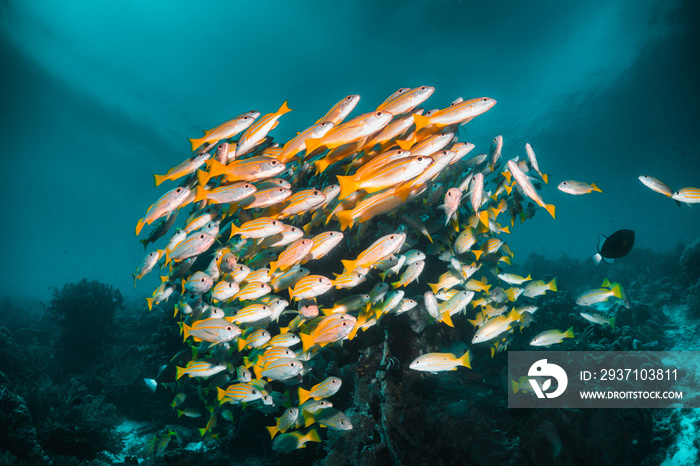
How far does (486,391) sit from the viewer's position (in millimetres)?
4324

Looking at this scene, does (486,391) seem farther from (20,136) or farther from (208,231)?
(20,136)

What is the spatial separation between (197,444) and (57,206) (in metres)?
90.5

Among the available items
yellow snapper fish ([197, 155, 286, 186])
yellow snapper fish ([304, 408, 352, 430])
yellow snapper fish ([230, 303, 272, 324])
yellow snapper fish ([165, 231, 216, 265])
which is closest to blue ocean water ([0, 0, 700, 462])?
yellow snapper fish ([304, 408, 352, 430])

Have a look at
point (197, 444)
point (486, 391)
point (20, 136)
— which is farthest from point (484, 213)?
point (20, 136)

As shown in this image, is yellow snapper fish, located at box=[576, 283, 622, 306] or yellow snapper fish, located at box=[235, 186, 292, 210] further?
yellow snapper fish, located at box=[576, 283, 622, 306]

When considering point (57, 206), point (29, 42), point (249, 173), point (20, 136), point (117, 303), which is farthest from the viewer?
point (57, 206)

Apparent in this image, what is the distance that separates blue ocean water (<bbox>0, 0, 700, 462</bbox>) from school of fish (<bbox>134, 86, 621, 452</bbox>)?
1910 centimetres

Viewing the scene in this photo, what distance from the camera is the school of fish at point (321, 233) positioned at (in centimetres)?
313

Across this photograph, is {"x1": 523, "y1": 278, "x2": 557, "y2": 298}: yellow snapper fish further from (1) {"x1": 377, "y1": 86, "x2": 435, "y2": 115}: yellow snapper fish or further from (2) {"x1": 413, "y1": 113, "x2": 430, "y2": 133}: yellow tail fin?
(1) {"x1": 377, "y1": 86, "x2": 435, "y2": 115}: yellow snapper fish

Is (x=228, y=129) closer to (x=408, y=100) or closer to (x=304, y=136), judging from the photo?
(x=304, y=136)

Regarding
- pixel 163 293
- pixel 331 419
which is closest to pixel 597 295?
pixel 331 419

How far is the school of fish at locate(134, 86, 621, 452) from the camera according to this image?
10.3 ft

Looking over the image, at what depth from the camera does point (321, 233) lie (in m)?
3.53

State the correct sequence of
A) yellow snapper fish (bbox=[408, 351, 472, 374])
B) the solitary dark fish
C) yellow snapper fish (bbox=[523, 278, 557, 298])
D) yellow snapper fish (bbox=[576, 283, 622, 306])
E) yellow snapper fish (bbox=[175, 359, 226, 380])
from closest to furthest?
yellow snapper fish (bbox=[408, 351, 472, 374]) < yellow snapper fish (bbox=[175, 359, 226, 380]) < the solitary dark fish < yellow snapper fish (bbox=[576, 283, 622, 306]) < yellow snapper fish (bbox=[523, 278, 557, 298])
